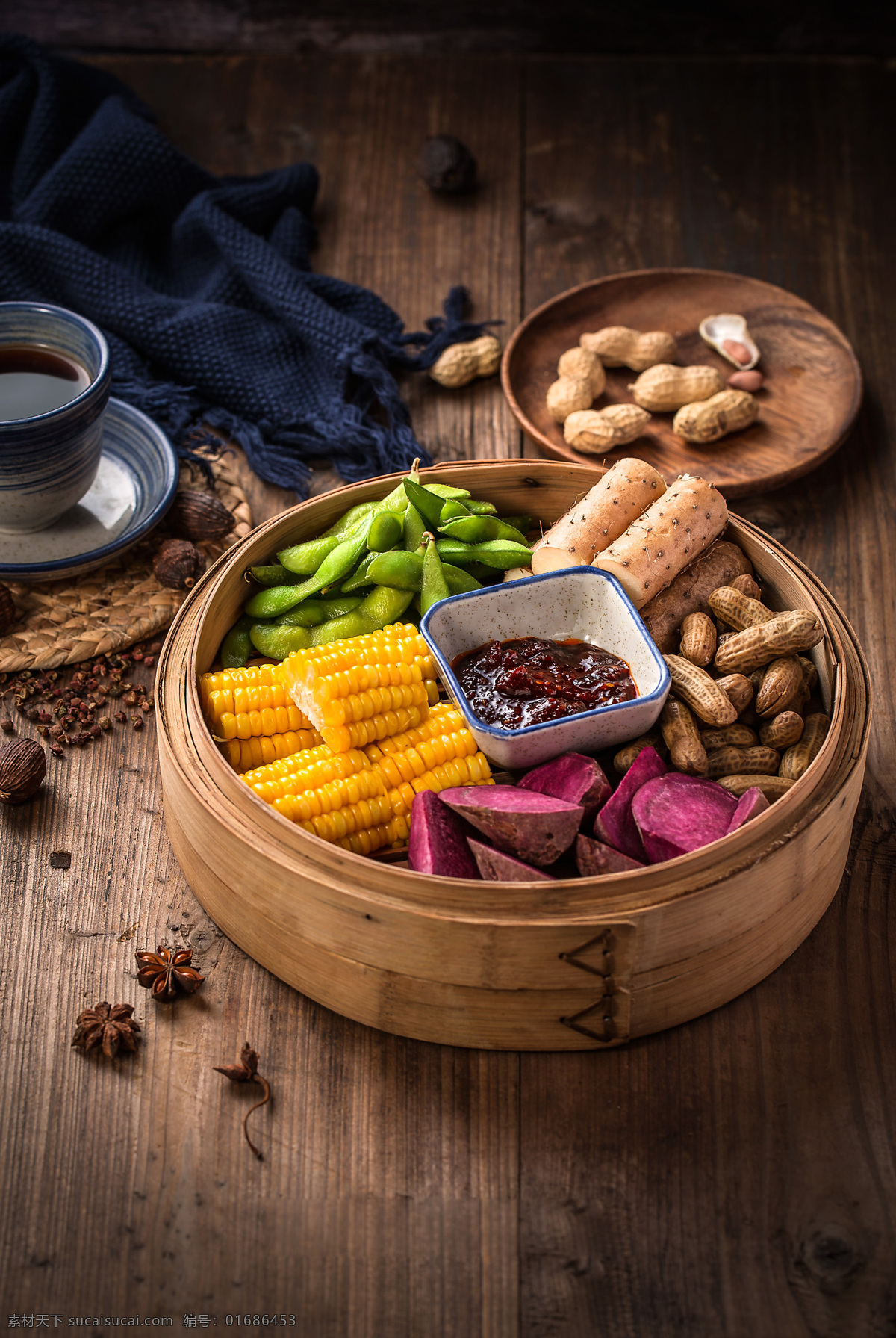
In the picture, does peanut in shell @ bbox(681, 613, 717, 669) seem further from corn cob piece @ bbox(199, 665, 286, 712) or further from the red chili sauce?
corn cob piece @ bbox(199, 665, 286, 712)

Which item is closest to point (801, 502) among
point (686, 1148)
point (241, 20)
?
point (686, 1148)

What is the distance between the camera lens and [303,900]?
2.08m

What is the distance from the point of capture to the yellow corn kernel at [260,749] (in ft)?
8.01

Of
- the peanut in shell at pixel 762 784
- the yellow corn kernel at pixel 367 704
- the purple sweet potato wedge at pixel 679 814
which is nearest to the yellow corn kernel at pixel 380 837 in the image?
the yellow corn kernel at pixel 367 704

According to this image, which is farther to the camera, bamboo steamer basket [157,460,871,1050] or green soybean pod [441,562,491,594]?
green soybean pod [441,562,491,594]

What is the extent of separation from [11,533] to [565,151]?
9.21 ft

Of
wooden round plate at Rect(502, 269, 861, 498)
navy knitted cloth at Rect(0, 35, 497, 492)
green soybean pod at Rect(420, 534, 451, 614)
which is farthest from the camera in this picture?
navy knitted cloth at Rect(0, 35, 497, 492)

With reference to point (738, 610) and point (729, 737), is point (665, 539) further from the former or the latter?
point (729, 737)

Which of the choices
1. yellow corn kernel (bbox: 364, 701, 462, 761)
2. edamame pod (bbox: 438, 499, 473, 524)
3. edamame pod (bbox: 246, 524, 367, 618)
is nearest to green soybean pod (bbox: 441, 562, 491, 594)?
edamame pod (bbox: 438, 499, 473, 524)

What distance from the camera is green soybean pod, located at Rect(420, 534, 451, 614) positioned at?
267cm

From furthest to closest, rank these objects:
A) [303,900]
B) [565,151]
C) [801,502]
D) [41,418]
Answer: [565,151]
[801,502]
[41,418]
[303,900]

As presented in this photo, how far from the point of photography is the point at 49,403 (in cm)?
296

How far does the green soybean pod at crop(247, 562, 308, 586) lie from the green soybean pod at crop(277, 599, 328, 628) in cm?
10

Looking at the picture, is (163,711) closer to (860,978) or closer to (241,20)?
(860,978)
